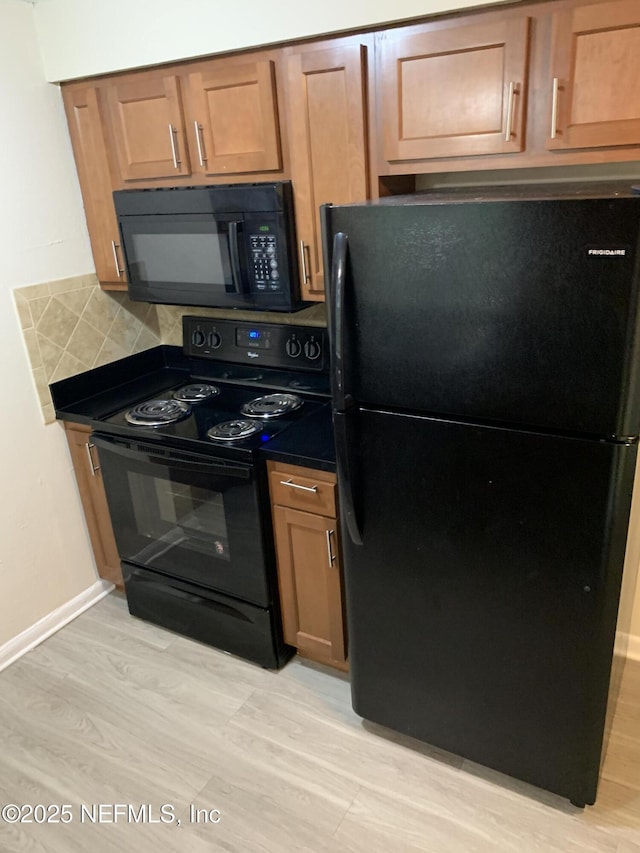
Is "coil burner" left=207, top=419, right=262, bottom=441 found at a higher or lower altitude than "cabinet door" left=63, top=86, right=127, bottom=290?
lower

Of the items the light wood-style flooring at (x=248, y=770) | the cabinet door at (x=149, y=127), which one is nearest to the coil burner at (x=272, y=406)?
the cabinet door at (x=149, y=127)

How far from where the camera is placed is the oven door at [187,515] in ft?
7.09

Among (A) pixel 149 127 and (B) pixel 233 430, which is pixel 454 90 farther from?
(B) pixel 233 430

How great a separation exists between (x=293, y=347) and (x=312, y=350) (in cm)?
9

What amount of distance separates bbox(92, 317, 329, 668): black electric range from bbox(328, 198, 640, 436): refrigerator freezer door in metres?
0.68

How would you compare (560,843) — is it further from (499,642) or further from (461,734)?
(499,642)

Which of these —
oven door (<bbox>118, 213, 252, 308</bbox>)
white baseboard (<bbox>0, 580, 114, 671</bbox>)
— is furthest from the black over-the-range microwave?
white baseboard (<bbox>0, 580, 114, 671</bbox>)

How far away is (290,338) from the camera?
98.7 inches

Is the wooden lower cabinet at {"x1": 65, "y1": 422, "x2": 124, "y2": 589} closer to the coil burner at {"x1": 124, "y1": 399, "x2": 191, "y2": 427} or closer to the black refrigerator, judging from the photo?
the coil burner at {"x1": 124, "y1": 399, "x2": 191, "y2": 427}

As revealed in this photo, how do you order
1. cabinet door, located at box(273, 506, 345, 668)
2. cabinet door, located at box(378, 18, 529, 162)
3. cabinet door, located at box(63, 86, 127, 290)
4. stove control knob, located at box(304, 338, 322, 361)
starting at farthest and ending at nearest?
stove control knob, located at box(304, 338, 322, 361)
cabinet door, located at box(63, 86, 127, 290)
cabinet door, located at box(273, 506, 345, 668)
cabinet door, located at box(378, 18, 529, 162)

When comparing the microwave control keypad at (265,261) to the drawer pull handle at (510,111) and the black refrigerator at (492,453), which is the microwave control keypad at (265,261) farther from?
the drawer pull handle at (510,111)

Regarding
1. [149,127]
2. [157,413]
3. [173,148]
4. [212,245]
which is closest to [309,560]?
[157,413]

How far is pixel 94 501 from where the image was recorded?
2654 mm

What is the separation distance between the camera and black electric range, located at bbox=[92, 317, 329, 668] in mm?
2170
